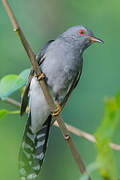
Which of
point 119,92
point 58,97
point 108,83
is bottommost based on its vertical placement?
point 108,83

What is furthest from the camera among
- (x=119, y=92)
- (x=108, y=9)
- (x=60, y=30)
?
(x=60, y=30)

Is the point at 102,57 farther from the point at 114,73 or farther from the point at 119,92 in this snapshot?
the point at 119,92

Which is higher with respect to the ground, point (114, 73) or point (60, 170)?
point (114, 73)

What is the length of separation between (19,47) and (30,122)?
13.8ft

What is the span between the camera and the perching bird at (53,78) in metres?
3.28

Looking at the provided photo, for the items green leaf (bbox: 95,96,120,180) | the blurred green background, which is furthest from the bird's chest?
green leaf (bbox: 95,96,120,180)

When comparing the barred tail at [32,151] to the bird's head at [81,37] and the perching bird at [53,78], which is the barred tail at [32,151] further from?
the bird's head at [81,37]

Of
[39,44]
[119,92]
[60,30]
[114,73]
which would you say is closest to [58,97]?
[119,92]

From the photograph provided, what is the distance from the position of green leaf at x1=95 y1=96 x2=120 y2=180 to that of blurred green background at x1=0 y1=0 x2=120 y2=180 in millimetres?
4153

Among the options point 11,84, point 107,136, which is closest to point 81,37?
point 11,84

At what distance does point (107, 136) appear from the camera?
2.96ft

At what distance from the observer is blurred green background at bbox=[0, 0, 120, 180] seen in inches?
248

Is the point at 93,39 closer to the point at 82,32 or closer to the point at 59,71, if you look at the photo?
the point at 82,32

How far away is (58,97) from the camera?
345 cm
